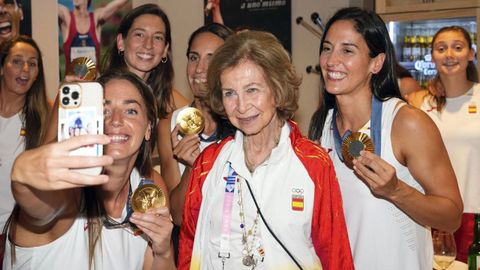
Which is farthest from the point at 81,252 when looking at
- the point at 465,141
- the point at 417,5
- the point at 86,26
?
the point at 417,5

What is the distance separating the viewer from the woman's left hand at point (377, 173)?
6.53ft

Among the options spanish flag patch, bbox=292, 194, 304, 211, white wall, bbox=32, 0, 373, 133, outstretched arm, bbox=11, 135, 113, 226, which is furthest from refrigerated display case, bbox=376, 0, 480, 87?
outstretched arm, bbox=11, 135, 113, 226

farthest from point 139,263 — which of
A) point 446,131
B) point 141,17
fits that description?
point 446,131

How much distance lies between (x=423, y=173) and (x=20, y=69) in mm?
3017

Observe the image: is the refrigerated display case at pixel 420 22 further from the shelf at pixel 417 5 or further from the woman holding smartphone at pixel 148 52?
the woman holding smartphone at pixel 148 52

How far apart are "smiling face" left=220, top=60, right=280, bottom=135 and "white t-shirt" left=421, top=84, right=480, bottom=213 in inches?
99.1

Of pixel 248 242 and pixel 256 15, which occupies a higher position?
pixel 256 15

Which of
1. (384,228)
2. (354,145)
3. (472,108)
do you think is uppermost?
(472,108)

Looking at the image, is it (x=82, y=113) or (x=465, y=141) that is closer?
(x=82, y=113)

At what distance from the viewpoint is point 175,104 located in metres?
3.25

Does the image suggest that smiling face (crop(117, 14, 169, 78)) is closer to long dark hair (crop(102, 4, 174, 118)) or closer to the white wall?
long dark hair (crop(102, 4, 174, 118))

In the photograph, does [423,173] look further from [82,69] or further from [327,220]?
[82,69]

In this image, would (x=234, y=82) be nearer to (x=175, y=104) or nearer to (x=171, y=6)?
(x=175, y=104)

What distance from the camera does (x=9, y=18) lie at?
509cm
